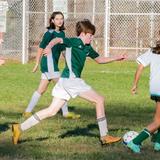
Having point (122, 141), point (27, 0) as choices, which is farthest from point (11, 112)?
point (27, 0)

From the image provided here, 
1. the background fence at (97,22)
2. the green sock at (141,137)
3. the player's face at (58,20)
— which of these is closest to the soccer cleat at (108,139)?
the green sock at (141,137)

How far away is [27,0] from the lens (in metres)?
28.8

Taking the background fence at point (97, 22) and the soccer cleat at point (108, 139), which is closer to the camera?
the soccer cleat at point (108, 139)

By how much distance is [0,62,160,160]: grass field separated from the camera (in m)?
8.89

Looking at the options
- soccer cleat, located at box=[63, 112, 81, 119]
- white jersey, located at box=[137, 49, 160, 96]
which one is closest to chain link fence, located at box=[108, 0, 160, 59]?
soccer cleat, located at box=[63, 112, 81, 119]

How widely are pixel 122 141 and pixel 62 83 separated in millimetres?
1087

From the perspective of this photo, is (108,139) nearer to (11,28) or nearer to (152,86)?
(152,86)

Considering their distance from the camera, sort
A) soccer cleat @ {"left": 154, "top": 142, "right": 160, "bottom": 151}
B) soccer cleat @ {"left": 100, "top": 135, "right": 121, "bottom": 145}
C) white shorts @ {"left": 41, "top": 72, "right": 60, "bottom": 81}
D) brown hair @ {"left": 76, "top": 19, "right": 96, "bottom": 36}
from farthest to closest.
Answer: white shorts @ {"left": 41, "top": 72, "right": 60, "bottom": 81}
brown hair @ {"left": 76, "top": 19, "right": 96, "bottom": 36}
soccer cleat @ {"left": 100, "top": 135, "right": 121, "bottom": 145}
soccer cleat @ {"left": 154, "top": 142, "right": 160, "bottom": 151}

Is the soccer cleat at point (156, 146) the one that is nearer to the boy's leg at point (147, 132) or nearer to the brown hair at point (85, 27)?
the boy's leg at point (147, 132)

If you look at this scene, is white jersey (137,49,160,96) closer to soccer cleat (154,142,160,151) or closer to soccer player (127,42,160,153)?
soccer player (127,42,160,153)

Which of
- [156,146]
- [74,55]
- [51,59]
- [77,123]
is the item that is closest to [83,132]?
[77,123]

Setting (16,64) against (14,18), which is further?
(14,18)

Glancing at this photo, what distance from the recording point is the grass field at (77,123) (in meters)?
8.89

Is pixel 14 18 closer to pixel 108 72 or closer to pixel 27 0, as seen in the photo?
pixel 27 0
